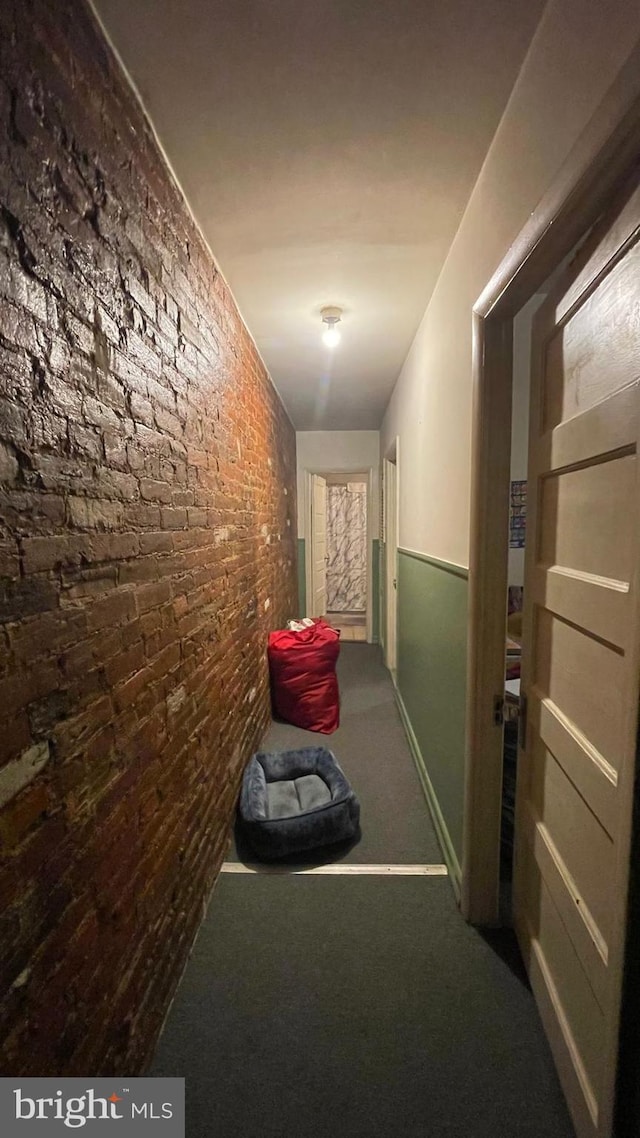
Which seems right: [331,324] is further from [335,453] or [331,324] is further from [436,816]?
[335,453]

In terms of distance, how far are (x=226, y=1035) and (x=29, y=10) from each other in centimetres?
231

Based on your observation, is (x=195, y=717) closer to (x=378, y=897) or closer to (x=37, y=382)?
(x=378, y=897)

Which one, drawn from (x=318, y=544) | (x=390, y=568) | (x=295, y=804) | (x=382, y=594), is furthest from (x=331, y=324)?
(x=318, y=544)

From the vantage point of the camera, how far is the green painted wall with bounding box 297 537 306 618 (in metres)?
4.92

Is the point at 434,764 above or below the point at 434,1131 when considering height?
above

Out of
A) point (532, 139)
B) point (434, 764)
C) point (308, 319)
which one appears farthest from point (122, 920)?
point (308, 319)

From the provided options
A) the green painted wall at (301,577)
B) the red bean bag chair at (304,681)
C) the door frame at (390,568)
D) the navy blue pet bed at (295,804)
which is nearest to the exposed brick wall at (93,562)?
the navy blue pet bed at (295,804)

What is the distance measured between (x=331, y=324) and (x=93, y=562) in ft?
6.50

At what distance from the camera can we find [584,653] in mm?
970

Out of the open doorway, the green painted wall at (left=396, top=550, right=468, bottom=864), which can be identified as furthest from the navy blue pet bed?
the open doorway

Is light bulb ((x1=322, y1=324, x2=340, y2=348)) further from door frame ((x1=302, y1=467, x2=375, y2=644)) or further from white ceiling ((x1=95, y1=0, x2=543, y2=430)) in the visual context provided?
door frame ((x1=302, y1=467, x2=375, y2=644))

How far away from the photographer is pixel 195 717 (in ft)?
4.87

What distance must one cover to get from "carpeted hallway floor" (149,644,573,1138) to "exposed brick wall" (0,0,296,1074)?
0.54ft

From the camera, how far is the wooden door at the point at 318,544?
505cm
